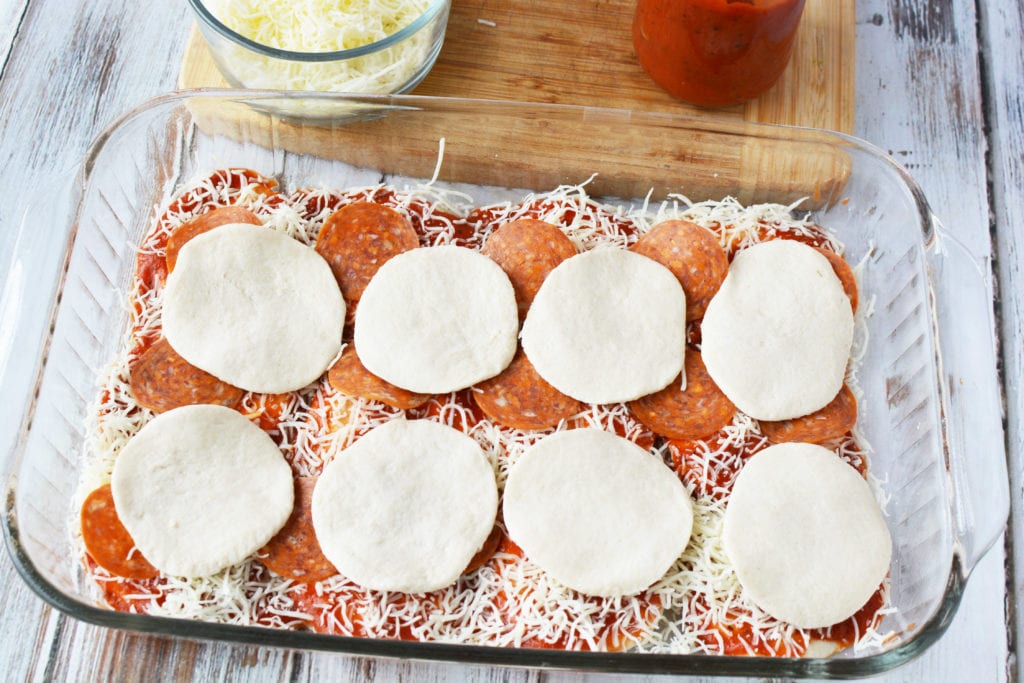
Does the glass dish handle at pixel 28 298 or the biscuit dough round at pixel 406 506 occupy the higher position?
the glass dish handle at pixel 28 298

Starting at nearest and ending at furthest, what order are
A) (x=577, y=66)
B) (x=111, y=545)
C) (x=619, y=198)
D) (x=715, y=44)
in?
(x=111, y=545), (x=715, y=44), (x=619, y=198), (x=577, y=66)

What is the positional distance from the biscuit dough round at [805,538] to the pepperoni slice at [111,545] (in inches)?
49.2

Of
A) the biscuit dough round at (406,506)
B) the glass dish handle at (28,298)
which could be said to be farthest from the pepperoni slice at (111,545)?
the biscuit dough round at (406,506)

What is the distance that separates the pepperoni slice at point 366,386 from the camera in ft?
7.37

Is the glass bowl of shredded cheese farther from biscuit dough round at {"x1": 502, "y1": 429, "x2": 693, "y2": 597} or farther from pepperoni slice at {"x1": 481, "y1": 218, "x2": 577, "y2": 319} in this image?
biscuit dough round at {"x1": 502, "y1": 429, "x2": 693, "y2": 597}

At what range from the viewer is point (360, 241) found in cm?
240

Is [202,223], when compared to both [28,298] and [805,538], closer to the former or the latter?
[28,298]

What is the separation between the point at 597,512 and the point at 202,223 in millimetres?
1184

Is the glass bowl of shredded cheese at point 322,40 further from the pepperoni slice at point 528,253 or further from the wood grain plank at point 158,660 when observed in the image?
the wood grain plank at point 158,660

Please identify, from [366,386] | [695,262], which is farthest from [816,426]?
[366,386]

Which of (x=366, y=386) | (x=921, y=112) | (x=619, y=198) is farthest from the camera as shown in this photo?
(x=921, y=112)

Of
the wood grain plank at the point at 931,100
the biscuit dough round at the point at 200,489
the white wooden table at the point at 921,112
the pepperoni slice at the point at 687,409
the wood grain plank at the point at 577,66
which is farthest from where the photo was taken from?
the wood grain plank at the point at 931,100

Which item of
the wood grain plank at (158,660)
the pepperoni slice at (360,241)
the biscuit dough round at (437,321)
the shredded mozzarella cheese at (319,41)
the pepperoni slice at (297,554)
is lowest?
the wood grain plank at (158,660)

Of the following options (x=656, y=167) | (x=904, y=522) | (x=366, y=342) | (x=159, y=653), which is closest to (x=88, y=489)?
(x=159, y=653)
